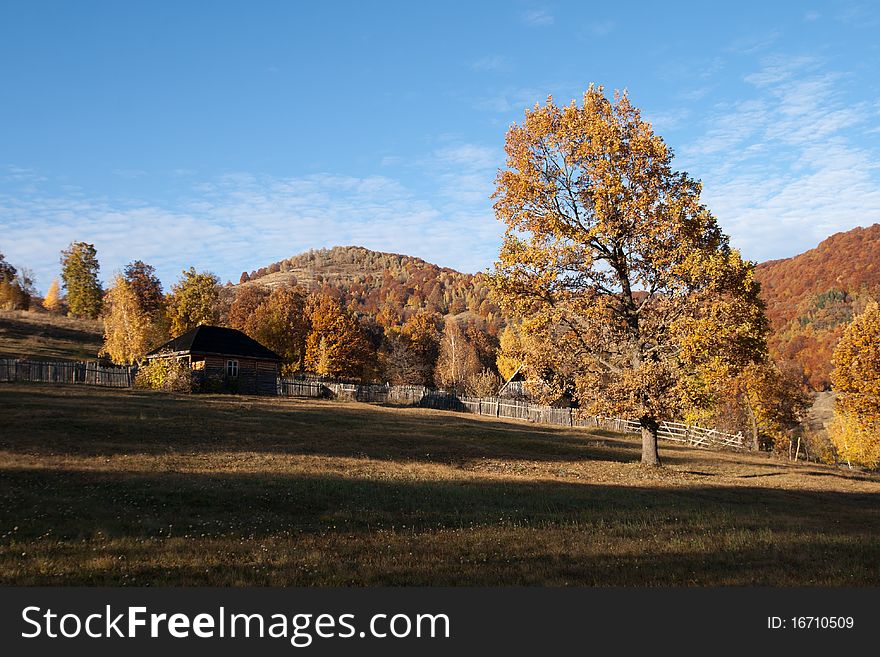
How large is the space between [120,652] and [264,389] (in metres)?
61.3

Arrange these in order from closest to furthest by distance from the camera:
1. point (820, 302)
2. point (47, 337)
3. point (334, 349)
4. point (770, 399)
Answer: point (770, 399) → point (47, 337) → point (334, 349) → point (820, 302)

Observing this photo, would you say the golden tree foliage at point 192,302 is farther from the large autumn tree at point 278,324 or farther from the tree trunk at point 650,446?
the tree trunk at point 650,446

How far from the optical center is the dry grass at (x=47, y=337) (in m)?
71.5

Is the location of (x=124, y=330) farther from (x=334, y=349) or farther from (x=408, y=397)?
(x=408, y=397)

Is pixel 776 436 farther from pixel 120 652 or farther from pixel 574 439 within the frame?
pixel 120 652

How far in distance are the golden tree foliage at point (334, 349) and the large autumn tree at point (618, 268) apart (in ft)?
213

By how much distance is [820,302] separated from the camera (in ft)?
543

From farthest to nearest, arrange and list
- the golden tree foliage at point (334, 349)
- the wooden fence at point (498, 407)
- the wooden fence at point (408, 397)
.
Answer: the golden tree foliage at point (334, 349), the wooden fence at point (498, 407), the wooden fence at point (408, 397)

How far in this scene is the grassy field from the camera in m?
10.4

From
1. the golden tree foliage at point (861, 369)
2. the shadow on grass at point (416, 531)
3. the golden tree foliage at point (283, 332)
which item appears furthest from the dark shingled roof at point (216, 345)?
the golden tree foliage at point (861, 369)

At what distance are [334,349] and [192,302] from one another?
66.9ft

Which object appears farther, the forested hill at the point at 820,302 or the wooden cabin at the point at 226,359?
the forested hill at the point at 820,302

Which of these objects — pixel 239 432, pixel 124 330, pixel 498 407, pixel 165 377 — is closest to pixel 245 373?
pixel 165 377

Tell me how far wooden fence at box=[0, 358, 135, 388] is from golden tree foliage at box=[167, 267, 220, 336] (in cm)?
3207
